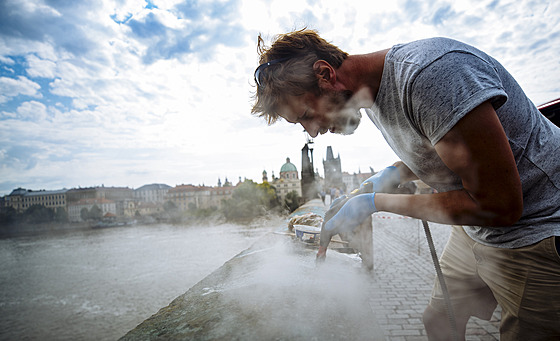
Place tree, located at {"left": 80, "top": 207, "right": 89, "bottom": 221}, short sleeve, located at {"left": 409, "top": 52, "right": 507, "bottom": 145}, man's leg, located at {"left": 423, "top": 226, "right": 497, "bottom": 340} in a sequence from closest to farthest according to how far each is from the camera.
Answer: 1. short sleeve, located at {"left": 409, "top": 52, "right": 507, "bottom": 145}
2. man's leg, located at {"left": 423, "top": 226, "right": 497, "bottom": 340}
3. tree, located at {"left": 80, "top": 207, "right": 89, "bottom": 221}

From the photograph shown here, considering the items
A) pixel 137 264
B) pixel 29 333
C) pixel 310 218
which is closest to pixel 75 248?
pixel 137 264

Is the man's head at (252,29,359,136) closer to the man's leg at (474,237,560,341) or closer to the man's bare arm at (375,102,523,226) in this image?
the man's bare arm at (375,102,523,226)

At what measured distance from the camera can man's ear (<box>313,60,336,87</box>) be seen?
3.73ft

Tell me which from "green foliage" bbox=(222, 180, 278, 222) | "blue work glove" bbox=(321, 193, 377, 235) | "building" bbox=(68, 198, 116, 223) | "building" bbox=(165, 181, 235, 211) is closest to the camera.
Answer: "blue work glove" bbox=(321, 193, 377, 235)

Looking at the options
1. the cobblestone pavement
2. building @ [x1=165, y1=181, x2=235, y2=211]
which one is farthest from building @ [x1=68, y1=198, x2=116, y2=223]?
the cobblestone pavement

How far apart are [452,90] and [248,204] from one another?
50.6 m

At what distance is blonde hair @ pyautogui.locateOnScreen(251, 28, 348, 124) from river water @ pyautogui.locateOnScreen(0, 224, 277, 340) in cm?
1594

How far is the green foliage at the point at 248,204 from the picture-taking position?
4809 cm

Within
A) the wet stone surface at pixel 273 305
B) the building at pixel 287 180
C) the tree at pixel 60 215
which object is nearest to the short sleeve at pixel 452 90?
the wet stone surface at pixel 273 305

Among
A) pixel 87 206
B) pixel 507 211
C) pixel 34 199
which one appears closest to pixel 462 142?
pixel 507 211

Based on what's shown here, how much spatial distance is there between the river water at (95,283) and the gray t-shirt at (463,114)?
52.7ft

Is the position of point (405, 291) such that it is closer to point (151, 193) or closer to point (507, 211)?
point (507, 211)

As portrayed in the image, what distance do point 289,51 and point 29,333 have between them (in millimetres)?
30578

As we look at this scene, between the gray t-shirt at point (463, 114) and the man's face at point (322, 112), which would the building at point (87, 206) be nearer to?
the man's face at point (322, 112)
